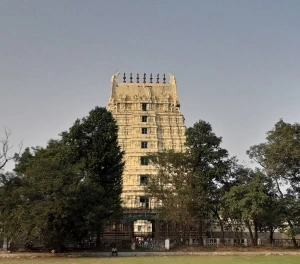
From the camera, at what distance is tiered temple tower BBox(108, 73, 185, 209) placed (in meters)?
57.7

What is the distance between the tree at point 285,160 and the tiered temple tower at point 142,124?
18.6 meters

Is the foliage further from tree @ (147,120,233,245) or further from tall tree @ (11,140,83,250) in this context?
tree @ (147,120,233,245)

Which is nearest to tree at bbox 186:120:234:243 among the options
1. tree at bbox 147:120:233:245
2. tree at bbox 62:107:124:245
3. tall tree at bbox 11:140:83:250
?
tree at bbox 147:120:233:245

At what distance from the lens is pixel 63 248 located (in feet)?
115

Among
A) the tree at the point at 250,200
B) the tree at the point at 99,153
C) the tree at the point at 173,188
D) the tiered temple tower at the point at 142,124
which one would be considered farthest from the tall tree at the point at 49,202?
the tiered temple tower at the point at 142,124

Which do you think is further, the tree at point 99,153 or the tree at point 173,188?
the tree at point 173,188

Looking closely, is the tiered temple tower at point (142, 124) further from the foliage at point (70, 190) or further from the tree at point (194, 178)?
the foliage at point (70, 190)

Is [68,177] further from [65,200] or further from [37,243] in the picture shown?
[37,243]

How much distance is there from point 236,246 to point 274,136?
36.1 feet

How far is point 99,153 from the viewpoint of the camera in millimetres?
38812

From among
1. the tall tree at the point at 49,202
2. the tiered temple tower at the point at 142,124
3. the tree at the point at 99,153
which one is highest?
the tiered temple tower at the point at 142,124

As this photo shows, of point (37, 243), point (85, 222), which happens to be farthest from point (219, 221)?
point (37, 243)

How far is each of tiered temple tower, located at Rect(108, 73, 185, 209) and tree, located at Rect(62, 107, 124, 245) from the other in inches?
620

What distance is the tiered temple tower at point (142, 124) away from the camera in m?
57.7
